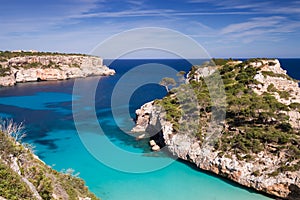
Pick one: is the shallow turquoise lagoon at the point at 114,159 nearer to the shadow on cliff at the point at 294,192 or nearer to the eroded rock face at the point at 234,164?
the eroded rock face at the point at 234,164

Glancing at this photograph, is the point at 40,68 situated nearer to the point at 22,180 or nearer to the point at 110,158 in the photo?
the point at 110,158

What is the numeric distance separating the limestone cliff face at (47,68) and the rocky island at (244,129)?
49682 millimetres

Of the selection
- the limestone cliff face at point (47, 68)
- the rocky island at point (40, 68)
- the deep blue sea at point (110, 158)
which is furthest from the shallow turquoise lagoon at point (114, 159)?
the limestone cliff face at point (47, 68)

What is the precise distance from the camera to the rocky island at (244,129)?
47.4 feet

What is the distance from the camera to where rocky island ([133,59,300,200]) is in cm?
1445

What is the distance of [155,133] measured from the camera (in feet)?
76.5

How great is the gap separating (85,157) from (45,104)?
902 inches

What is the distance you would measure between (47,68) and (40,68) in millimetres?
1962

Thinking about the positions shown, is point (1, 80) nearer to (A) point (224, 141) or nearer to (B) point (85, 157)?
(B) point (85, 157)

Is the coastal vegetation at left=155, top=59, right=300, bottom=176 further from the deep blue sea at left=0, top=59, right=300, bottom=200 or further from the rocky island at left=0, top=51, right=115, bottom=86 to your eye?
the rocky island at left=0, top=51, right=115, bottom=86

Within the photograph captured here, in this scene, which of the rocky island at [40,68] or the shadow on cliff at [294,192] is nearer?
the shadow on cliff at [294,192]

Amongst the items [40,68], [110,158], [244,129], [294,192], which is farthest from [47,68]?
[294,192]

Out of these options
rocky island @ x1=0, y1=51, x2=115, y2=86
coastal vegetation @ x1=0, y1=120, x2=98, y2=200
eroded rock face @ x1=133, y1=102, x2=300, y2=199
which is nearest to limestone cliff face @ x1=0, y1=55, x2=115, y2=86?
rocky island @ x1=0, y1=51, x2=115, y2=86

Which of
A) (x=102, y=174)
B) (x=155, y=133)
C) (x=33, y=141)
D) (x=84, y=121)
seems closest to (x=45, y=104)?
(x=84, y=121)
